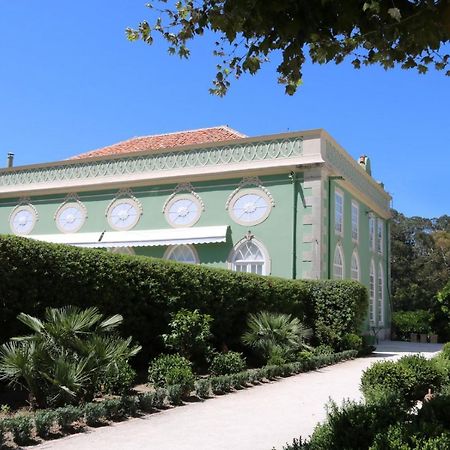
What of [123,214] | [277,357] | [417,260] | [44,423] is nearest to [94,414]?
[44,423]

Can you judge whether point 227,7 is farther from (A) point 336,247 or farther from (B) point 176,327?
(A) point 336,247

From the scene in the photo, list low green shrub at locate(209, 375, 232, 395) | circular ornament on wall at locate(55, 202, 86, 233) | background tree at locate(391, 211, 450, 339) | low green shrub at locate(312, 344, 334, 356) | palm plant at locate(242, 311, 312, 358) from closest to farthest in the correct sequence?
low green shrub at locate(209, 375, 232, 395)
palm plant at locate(242, 311, 312, 358)
low green shrub at locate(312, 344, 334, 356)
circular ornament on wall at locate(55, 202, 86, 233)
background tree at locate(391, 211, 450, 339)

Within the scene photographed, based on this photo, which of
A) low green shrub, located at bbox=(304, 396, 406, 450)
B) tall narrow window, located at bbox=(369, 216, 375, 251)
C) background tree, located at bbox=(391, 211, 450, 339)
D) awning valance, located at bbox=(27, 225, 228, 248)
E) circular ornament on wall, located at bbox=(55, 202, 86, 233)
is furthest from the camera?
background tree, located at bbox=(391, 211, 450, 339)

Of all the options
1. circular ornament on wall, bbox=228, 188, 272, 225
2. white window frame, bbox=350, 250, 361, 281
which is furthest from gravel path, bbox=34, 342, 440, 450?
white window frame, bbox=350, 250, 361, 281

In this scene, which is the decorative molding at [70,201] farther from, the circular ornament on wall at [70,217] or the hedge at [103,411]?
the hedge at [103,411]

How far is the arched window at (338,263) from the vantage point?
22.5 m

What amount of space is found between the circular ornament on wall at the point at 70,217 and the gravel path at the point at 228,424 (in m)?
15.4

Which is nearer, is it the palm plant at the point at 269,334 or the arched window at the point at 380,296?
the palm plant at the point at 269,334

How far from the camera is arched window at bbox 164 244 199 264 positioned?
73.9 feet

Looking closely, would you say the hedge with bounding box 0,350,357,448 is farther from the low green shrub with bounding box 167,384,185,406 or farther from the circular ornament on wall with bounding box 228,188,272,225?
the circular ornament on wall with bounding box 228,188,272,225

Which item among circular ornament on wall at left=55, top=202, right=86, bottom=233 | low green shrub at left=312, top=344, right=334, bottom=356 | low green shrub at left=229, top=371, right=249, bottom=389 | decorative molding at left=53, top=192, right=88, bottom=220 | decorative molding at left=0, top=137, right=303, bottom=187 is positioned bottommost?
low green shrub at left=229, top=371, right=249, bottom=389

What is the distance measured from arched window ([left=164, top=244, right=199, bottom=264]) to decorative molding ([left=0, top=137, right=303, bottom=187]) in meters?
3.20

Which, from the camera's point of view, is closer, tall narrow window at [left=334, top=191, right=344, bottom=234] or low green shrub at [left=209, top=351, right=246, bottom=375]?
low green shrub at [left=209, top=351, right=246, bottom=375]

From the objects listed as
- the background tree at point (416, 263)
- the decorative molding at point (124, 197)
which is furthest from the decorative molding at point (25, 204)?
the background tree at point (416, 263)
